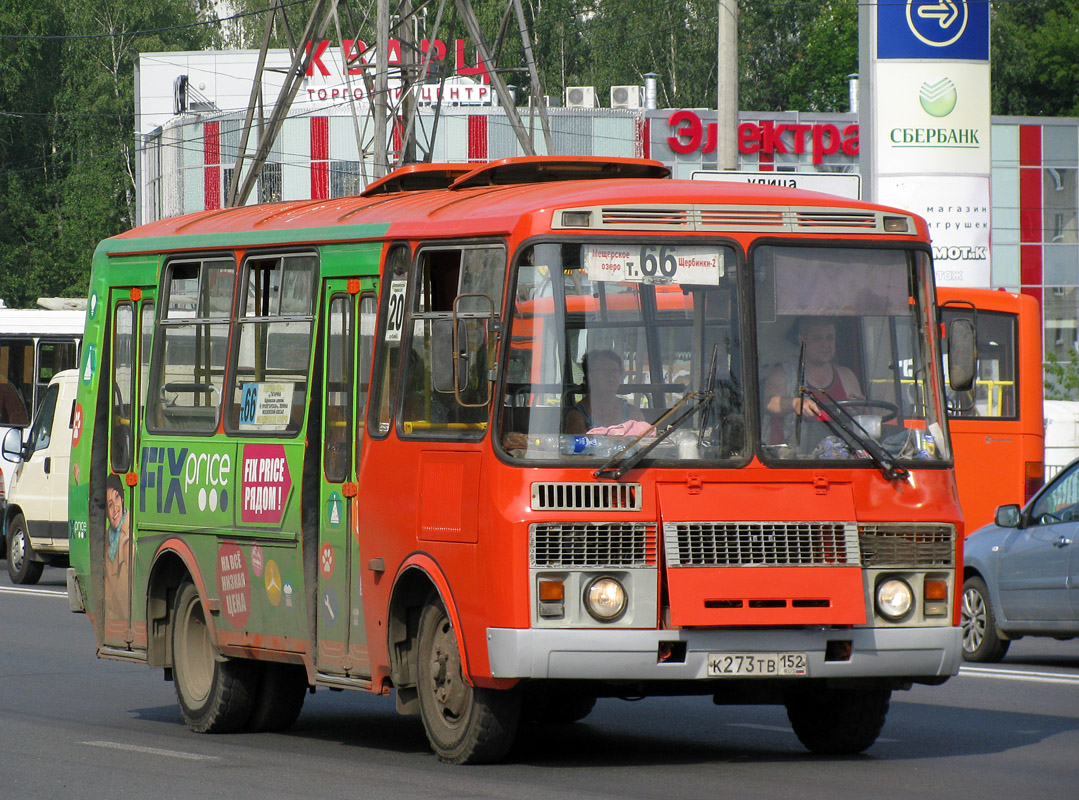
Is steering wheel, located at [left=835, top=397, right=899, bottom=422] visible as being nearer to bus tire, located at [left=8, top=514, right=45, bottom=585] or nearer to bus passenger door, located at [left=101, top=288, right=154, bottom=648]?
bus passenger door, located at [left=101, top=288, right=154, bottom=648]

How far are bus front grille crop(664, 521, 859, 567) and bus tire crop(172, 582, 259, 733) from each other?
3288mm

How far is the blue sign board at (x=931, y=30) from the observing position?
2341cm

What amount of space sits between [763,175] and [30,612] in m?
7.93

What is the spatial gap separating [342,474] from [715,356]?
6.92ft

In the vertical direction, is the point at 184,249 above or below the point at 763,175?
below

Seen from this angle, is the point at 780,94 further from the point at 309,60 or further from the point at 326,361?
the point at 326,361

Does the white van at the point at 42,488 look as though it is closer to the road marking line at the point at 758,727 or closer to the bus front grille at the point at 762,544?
the road marking line at the point at 758,727

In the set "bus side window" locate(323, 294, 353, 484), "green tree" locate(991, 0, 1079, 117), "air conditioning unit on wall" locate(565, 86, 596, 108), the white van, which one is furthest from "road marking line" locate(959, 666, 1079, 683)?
"green tree" locate(991, 0, 1079, 117)

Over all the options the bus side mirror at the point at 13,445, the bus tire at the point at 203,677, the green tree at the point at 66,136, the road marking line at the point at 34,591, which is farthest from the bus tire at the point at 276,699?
the green tree at the point at 66,136

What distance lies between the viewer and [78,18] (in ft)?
255

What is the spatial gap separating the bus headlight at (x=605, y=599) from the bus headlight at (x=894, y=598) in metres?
1.20

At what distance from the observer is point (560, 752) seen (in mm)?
9742

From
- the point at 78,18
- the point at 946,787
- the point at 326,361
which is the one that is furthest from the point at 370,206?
the point at 78,18

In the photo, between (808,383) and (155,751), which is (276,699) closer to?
(155,751)
